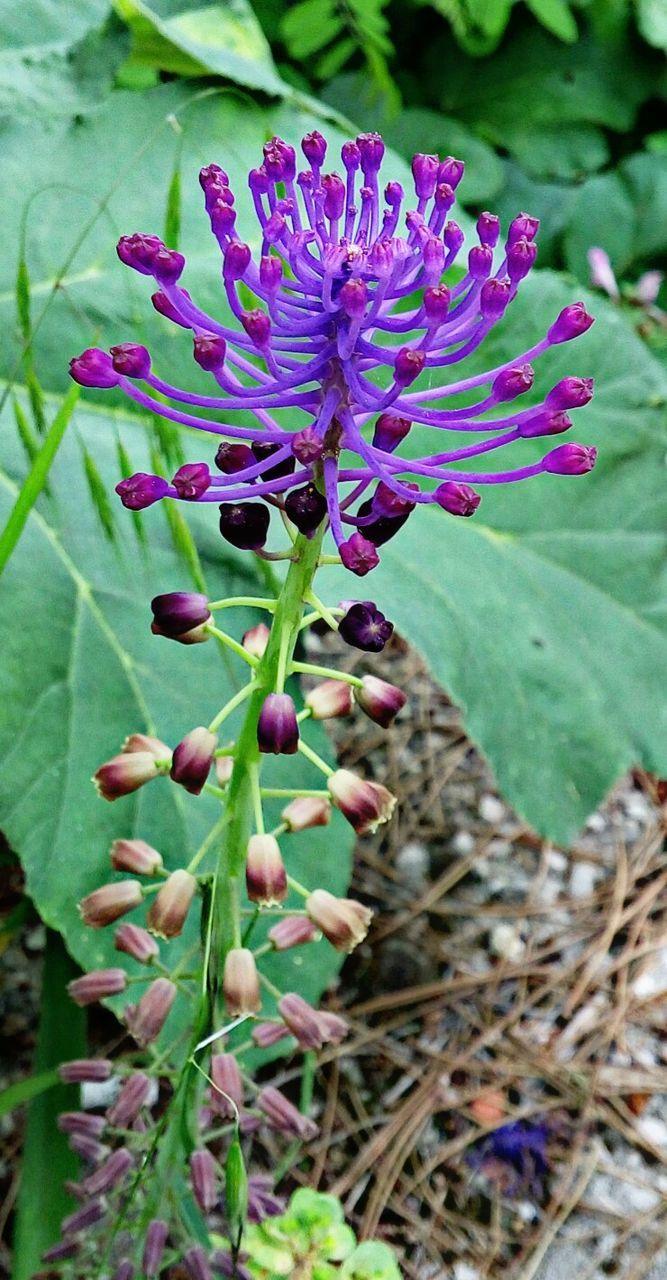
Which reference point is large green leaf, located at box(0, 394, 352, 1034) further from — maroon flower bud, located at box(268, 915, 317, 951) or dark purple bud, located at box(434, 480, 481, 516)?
dark purple bud, located at box(434, 480, 481, 516)

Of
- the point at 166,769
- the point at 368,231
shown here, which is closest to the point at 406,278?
the point at 368,231

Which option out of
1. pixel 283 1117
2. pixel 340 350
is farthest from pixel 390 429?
pixel 283 1117

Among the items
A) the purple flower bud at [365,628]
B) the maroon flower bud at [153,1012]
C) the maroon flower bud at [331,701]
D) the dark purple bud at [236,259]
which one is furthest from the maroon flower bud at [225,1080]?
the dark purple bud at [236,259]

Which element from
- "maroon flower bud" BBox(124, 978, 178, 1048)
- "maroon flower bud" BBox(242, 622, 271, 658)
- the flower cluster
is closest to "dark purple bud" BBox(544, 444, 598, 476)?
the flower cluster

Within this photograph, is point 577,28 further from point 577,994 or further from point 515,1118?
point 515,1118

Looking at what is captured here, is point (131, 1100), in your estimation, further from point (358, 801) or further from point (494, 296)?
point (494, 296)

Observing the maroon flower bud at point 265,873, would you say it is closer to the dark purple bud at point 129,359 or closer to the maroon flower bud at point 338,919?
the maroon flower bud at point 338,919
